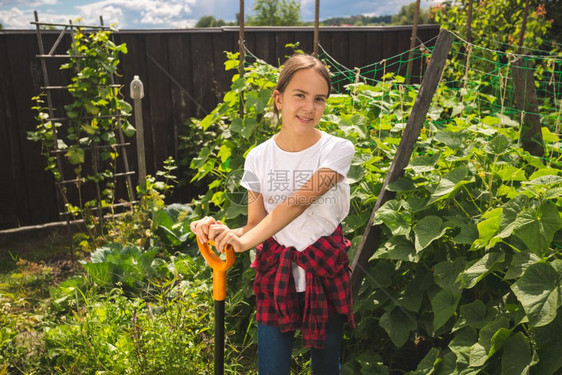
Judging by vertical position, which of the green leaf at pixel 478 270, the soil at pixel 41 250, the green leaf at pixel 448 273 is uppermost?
the green leaf at pixel 478 270

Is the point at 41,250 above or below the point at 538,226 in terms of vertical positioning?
below

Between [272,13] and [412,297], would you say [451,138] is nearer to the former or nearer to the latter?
[412,297]

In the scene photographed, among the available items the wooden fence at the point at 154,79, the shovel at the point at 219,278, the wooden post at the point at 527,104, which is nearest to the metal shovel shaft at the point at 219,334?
the shovel at the point at 219,278

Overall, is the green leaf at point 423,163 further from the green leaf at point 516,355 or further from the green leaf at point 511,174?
the green leaf at point 516,355

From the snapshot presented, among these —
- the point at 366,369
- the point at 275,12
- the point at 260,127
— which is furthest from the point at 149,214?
the point at 275,12

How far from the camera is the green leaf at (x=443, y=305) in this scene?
1.82 meters

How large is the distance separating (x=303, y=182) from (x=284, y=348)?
0.50m

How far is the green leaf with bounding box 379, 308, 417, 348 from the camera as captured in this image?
2.04 m

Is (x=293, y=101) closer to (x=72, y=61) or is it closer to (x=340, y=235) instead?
(x=340, y=235)

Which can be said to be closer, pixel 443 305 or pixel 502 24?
pixel 443 305

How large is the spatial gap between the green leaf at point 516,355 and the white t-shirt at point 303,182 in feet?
2.10

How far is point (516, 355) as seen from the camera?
1584mm

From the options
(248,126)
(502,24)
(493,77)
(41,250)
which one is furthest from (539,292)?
(502,24)

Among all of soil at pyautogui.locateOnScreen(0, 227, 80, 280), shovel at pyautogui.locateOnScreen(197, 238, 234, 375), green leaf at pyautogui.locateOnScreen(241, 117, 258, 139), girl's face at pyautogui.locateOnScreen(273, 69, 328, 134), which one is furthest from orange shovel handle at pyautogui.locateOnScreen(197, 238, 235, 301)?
soil at pyautogui.locateOnScreen(0, 227, 80, 280)
